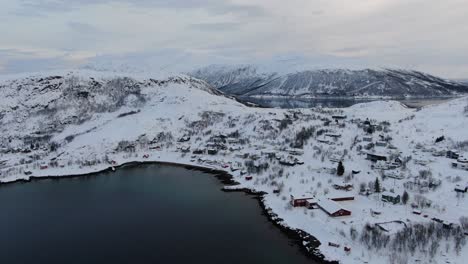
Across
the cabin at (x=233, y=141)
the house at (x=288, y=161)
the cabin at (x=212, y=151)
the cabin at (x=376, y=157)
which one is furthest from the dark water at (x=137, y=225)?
the cabin at (x=376, y=157)

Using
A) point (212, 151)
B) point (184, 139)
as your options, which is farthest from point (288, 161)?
point (184, 139)

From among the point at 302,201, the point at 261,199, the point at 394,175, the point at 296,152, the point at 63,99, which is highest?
the point at 63,99

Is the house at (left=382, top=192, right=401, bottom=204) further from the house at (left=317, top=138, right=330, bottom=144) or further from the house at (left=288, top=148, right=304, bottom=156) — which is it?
the house at (left=317, top=138, right=330, bottom=144)

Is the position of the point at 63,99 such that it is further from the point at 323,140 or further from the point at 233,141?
the point at 323,140

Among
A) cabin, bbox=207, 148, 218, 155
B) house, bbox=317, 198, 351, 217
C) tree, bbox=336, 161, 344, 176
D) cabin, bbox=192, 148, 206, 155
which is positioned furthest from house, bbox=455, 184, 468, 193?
cabin, bbox=192, 148, 206, 155

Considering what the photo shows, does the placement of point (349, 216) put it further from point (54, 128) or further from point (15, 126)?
point (15, 126)

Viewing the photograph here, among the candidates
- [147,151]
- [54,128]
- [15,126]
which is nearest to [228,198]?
[147,151]
